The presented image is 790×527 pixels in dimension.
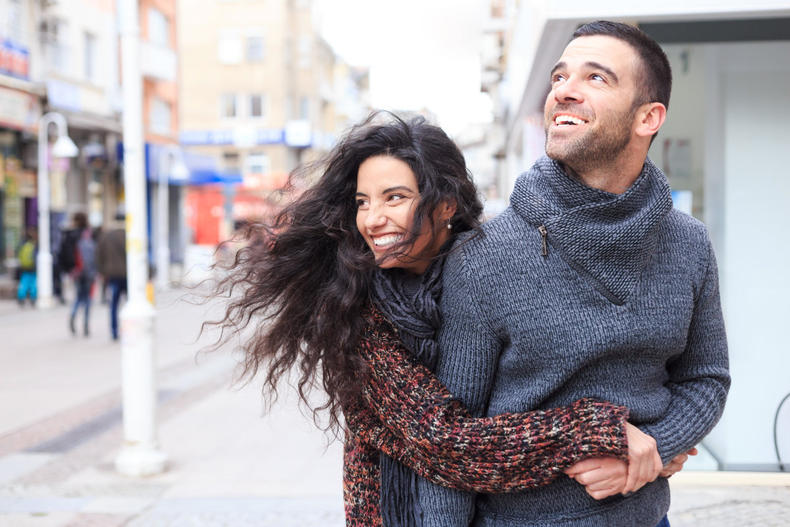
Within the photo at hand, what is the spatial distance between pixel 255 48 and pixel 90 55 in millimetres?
21387

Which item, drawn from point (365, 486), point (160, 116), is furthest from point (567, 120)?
point (160, 116)

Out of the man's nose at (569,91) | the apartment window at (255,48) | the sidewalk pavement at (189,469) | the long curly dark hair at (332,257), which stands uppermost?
the apartment window at (255,48)

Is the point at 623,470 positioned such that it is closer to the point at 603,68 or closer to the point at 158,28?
the point at 603,68

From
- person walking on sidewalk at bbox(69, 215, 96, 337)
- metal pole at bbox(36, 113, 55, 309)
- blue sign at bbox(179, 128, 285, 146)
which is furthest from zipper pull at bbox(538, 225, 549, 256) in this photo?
blue sign at bbox(179, 128, 285, 146)

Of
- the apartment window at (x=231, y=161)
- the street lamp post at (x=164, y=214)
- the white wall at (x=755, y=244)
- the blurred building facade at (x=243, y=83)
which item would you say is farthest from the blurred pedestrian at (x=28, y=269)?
the apartment window at (x=231, y=161)

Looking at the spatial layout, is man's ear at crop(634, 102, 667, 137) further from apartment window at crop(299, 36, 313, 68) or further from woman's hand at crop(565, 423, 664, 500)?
apartment window at crop(299, 36, 313, 68)

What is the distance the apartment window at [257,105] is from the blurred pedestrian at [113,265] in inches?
1315

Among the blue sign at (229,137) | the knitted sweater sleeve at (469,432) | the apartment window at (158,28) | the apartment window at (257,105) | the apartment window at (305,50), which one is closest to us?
the knitted sweater sleeve at (469,432)

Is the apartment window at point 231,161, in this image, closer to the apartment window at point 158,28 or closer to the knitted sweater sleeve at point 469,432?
the apartment window at point 158,28

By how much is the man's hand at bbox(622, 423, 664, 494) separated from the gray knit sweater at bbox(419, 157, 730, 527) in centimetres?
4

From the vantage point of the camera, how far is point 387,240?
6.15ft

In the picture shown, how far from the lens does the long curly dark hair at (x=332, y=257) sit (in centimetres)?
186

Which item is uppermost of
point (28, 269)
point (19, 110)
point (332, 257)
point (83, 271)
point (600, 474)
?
point (19, 110)

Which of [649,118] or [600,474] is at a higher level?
[649,118]
